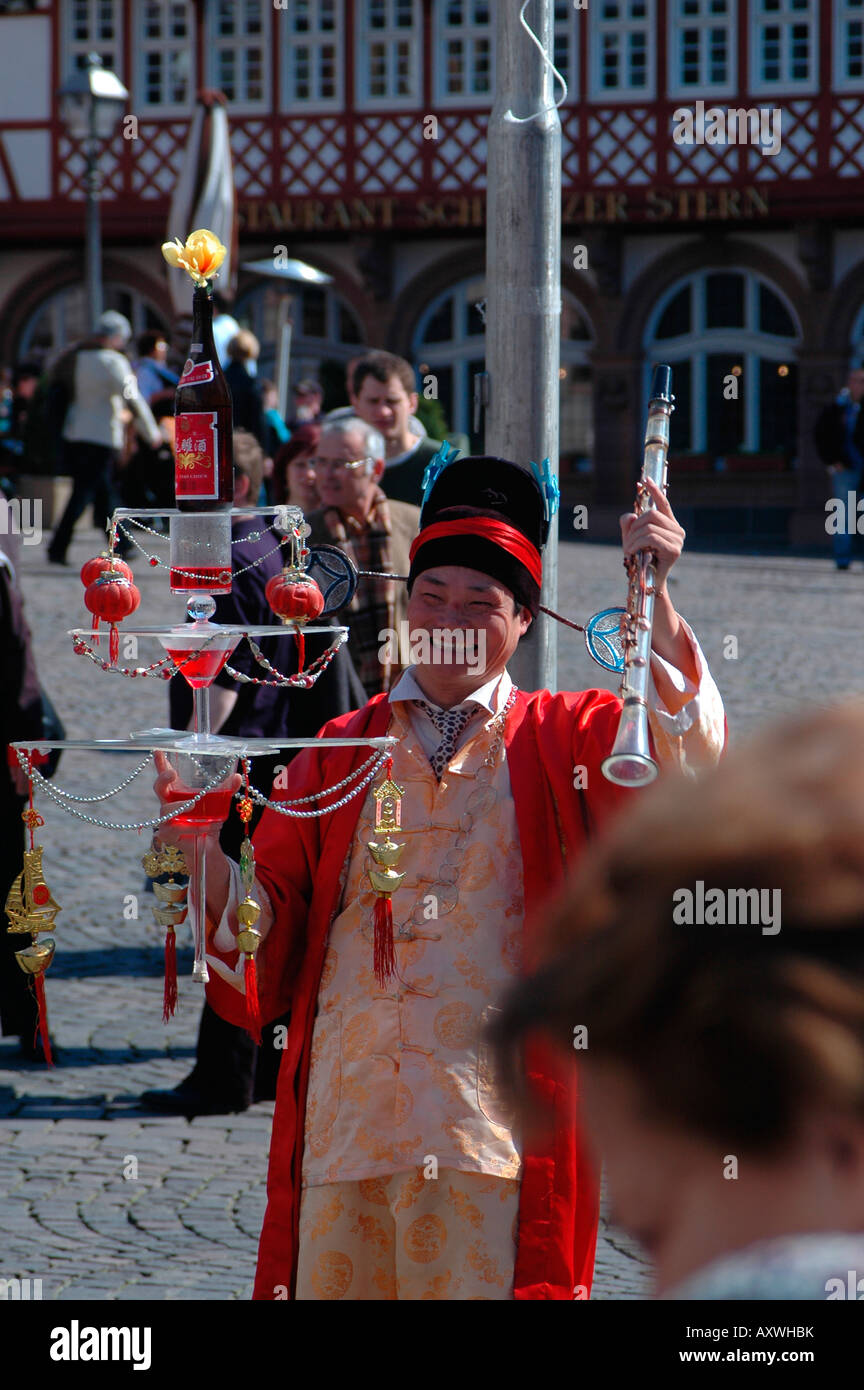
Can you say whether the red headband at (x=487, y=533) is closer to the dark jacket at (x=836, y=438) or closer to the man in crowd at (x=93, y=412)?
the man in crowd at (x=93, y=412)

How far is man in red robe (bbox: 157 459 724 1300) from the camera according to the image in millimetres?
2670

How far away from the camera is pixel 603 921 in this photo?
1.05 m

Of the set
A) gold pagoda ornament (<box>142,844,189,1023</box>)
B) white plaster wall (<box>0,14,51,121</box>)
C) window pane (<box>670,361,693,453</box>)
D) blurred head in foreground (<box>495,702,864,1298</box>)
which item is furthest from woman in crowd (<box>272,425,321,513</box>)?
white plaster wall (<box>0,14,51,121</box>)

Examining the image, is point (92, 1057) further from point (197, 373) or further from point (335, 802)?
point (197, 373)

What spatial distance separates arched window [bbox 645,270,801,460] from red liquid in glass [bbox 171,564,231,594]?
25.6 meters

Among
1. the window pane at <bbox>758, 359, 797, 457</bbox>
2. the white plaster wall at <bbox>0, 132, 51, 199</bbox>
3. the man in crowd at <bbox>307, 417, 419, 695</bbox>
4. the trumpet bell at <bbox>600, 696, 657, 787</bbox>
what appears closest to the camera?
the trumpet bell at <bbox>600, 696, 657, 787</bbox>

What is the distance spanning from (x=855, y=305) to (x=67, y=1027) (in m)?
22.2

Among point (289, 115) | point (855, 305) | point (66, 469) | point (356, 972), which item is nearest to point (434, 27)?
point (289, 115)

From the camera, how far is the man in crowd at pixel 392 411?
6215 millimetres

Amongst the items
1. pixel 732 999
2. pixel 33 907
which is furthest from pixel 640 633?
pixel 732 999

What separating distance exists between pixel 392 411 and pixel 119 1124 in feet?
7.65

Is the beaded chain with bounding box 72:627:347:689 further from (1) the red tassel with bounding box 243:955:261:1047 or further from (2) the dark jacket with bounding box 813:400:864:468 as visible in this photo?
(2) the dark jacket with bounding box 813:400:864:468

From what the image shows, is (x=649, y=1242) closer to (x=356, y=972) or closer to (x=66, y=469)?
(x=356, y=972)

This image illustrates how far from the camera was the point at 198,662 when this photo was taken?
254 centimetres
